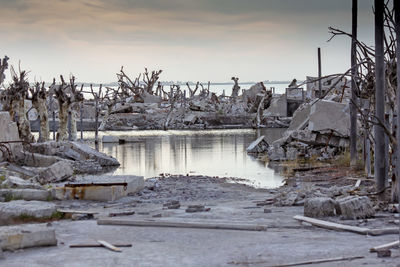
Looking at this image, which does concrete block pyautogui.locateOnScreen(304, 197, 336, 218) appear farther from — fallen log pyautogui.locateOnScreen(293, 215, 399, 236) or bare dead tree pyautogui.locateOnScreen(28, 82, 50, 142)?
bare dead tree pyautogui.locateOnScreen(28, 82, 50, 142)

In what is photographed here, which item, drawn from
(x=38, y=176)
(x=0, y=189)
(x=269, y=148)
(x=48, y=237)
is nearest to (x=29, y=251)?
(x=48, y=237)

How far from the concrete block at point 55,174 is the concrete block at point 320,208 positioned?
25.6ft

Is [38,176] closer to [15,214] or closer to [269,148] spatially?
[15,214]

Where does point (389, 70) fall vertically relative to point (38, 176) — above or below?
above

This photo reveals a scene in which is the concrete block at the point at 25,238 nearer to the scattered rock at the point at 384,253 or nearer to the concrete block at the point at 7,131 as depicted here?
the scattered rock at the point at 384,253

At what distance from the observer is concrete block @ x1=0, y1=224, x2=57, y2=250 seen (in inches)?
293

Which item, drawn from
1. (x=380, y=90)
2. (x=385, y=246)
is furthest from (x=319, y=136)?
(x=385, y=246)

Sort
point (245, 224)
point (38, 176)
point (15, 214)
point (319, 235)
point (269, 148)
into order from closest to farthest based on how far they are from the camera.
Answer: point (319, 235), point (245, 224), point (15, 214), point (38, 176), point (269, 148)

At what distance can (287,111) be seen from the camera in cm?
5566

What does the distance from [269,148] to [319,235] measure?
1976 cm

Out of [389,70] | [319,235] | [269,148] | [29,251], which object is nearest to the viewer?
[29,251]

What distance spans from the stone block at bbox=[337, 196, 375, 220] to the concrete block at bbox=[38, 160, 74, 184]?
8245mm

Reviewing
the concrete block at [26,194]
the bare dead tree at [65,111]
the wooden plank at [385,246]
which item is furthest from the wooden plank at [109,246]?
the bare dead tree at [65,111]

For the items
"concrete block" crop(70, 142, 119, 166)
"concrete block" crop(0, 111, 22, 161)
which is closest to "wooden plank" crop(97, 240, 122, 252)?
"concrete block" crop(0, 111, 22, 161)
